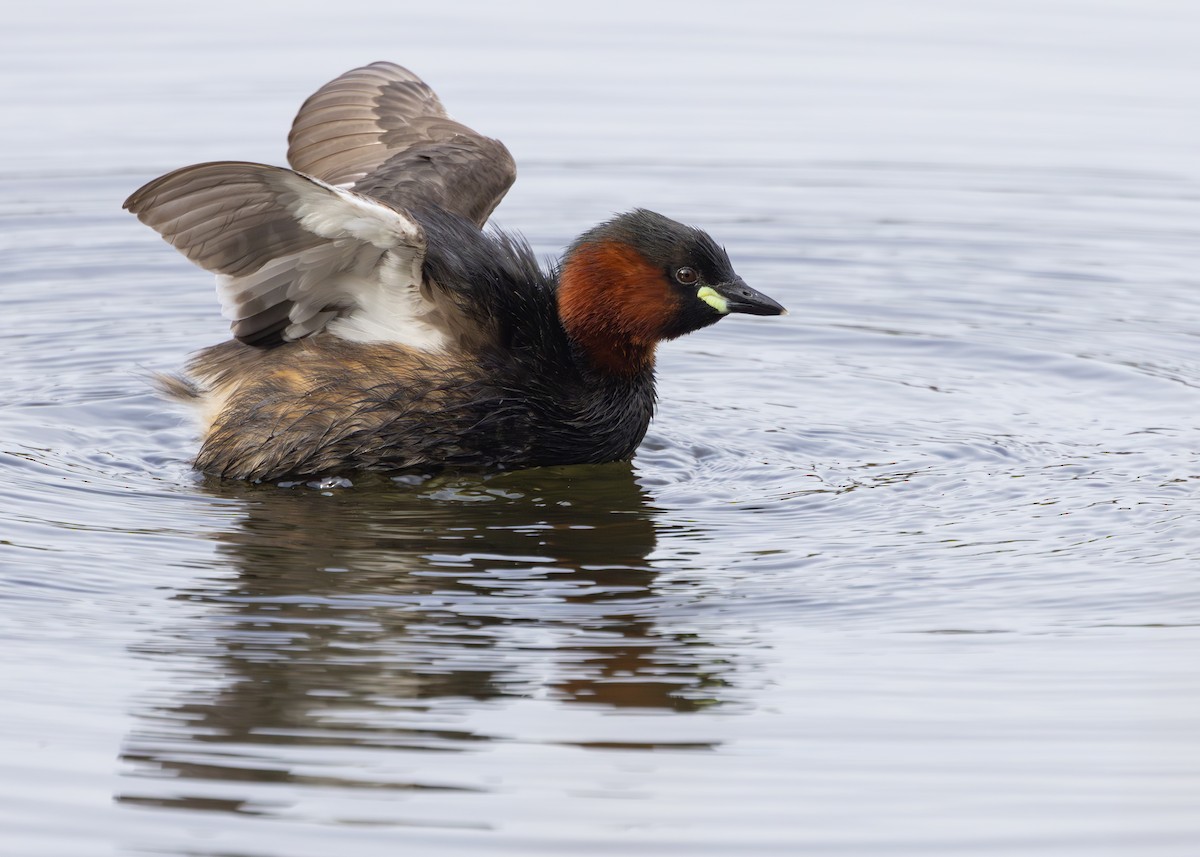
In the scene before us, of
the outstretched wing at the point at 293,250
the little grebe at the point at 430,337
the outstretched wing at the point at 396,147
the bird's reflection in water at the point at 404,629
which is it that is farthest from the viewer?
the outstretched wing at the point at 396,147

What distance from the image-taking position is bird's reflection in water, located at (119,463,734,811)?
5.52 m

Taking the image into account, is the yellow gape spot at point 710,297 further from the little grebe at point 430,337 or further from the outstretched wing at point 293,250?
the outstretched wing at point 293,250

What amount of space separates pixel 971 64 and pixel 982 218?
373 centimetres

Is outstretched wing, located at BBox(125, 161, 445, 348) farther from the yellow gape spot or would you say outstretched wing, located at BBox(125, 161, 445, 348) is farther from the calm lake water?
the yellow gape spot

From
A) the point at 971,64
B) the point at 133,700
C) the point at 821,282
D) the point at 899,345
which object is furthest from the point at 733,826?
the point at 971,64

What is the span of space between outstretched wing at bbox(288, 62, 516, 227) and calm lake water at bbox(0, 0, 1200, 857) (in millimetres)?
1243

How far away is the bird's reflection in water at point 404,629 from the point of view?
5520mm

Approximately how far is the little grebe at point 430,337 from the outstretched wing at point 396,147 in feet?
1.84

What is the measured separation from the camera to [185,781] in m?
5.17

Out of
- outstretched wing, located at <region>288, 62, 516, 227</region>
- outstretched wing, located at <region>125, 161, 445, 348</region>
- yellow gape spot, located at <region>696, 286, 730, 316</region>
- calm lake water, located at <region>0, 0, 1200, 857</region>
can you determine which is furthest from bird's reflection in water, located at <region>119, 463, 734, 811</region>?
outstretched wing, located at <region>288, 62, 516, 227</region>

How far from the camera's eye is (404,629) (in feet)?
20.7

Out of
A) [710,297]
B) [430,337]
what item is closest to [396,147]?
[430,337]

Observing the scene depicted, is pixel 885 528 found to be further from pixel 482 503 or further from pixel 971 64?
pixel 971 64

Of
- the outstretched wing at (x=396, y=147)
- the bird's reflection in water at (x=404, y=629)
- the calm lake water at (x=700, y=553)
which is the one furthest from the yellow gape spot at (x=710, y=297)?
the outstretched wing at (x=396, y=147)
